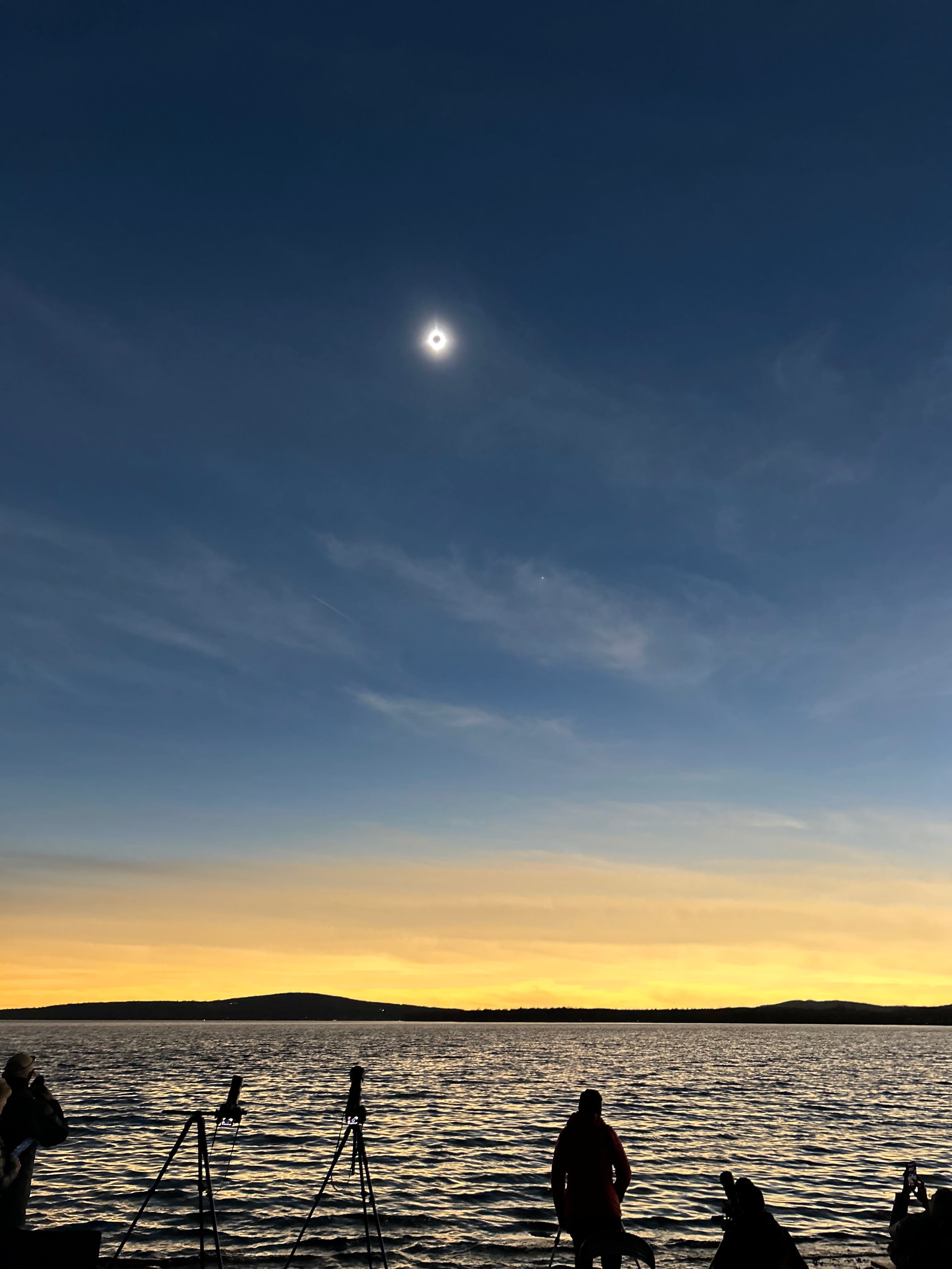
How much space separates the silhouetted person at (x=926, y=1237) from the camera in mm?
9039

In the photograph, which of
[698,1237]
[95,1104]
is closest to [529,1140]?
[698,1237]

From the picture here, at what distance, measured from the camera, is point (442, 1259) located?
15.2 m

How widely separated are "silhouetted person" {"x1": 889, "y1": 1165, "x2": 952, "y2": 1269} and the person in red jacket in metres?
3.24

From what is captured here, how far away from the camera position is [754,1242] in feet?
27.4

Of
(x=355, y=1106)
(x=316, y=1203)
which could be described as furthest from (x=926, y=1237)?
(x=316, y=1203)

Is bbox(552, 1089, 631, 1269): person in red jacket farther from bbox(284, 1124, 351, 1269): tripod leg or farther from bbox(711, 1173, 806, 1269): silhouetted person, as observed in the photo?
bbox(284, 1124, 351, 1269): tripod leg

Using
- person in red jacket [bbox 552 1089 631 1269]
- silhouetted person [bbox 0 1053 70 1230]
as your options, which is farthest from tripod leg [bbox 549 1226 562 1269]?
silhouetted person [bbox 0 1053 70 1230]

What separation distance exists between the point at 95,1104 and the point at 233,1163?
24.4 metres

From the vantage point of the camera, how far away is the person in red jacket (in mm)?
9758

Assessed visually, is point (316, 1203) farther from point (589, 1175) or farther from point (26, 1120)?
point (589, 1175)

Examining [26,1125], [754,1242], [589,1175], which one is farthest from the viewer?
[26,1125]

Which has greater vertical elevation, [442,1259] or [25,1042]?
[442,1259]

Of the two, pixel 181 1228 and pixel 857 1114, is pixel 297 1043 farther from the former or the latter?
pixel 181 1228

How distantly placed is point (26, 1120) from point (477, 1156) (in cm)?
2172
